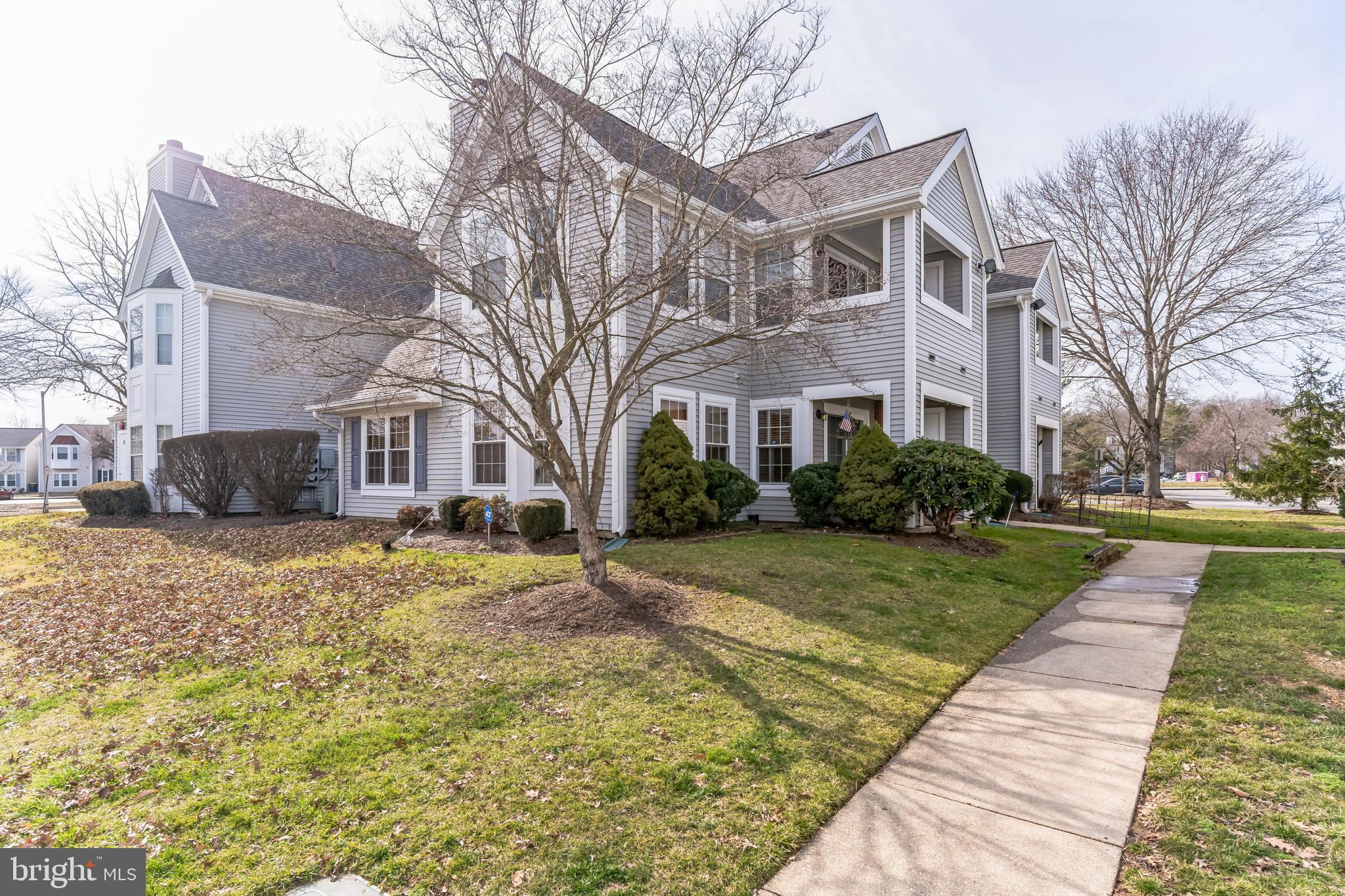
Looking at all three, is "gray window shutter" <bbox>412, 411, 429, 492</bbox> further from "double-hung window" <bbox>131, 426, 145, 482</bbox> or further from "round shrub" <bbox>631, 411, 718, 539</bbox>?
"double-hung window" <bbox>131, 426, 145, 482</bbox>

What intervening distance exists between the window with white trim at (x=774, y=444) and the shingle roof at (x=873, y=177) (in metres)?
3.82

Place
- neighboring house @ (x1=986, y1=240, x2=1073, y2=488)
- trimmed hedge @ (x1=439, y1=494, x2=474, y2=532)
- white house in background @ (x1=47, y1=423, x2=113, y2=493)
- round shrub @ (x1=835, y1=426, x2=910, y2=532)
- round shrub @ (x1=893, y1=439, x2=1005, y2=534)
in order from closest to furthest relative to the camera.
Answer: round shrub @ (x1=893, y1=439, x2=1005, y2=534), round shrub @ (x1=835, y1=426, x2=910, y2=532), trimmed hedge @ (x1=439, y1=494, x2=474, y2=532), neighboring house @ (x1=986, y1=240, x2=1073, y2=488), white house in background @ (x1=47, y1=423, x2=113, y2=493)

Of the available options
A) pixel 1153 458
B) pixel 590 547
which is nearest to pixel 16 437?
pixel 590 547

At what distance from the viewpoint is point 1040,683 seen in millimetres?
4930

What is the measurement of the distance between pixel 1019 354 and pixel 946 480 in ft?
29.8

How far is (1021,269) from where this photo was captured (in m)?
17.7

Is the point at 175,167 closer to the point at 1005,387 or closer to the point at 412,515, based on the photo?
the point at 412,515

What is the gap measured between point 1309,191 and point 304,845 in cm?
2811

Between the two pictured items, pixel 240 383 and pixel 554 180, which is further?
pixel 240 383

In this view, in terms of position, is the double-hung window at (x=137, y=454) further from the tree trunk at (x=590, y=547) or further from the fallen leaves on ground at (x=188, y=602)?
the tree trunk at (x=590, y=547)

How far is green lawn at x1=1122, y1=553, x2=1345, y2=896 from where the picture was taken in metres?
2.67

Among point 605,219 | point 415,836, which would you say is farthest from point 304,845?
point 605,219

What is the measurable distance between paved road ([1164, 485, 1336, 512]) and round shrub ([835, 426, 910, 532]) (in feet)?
45.6

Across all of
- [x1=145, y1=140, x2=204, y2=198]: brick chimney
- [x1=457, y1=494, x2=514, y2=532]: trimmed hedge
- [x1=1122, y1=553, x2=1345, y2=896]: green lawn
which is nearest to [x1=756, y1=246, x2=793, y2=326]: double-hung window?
[x1=1122, y1=553, x2=1345, y2=896]: green lawn
